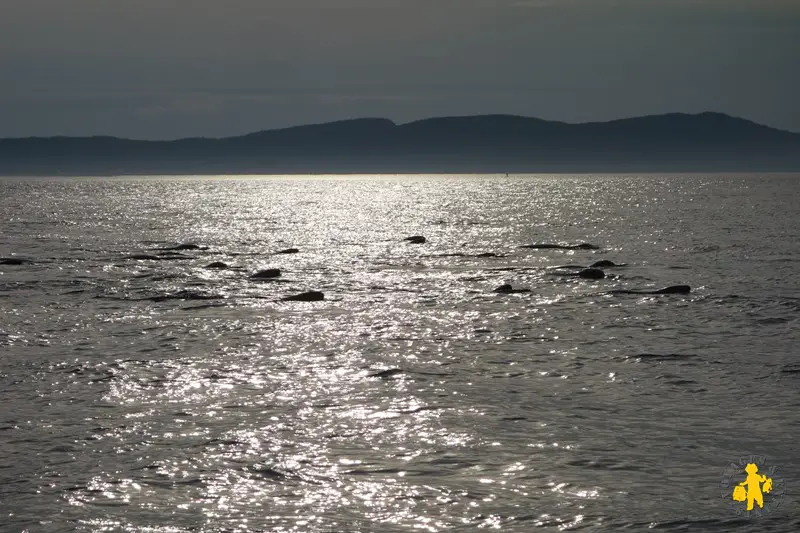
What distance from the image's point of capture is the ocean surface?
14.0 metres

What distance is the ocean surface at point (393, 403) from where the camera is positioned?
13953 mm

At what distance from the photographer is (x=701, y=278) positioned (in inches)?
1816

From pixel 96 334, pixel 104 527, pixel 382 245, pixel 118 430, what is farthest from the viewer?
pixel 382 245

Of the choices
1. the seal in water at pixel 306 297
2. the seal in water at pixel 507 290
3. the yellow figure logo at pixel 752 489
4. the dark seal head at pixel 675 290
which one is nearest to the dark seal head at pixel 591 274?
the dark seal head at pixel 675 290

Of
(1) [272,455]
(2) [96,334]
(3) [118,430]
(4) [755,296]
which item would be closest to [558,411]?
(1) [272,455]

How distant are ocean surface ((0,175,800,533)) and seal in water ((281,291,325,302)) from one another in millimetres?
498

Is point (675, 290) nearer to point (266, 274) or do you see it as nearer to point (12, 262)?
point (266, 274)

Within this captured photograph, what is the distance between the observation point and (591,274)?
46562 millimetres

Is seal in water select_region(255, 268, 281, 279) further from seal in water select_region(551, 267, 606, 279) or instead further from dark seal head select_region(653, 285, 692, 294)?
dark seal head select_region(653, 285, 692, 294)

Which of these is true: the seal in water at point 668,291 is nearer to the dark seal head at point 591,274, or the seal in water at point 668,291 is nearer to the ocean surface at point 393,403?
the ocean surface at point 393,403

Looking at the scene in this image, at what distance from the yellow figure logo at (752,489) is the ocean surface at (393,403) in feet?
0.58

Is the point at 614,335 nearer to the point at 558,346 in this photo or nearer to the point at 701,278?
the point at 558,346

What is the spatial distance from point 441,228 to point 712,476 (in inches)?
3194

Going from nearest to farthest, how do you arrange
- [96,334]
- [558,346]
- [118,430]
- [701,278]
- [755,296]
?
[118,430]
[558,346]
[96,334]
[755,296]
[701,278]
